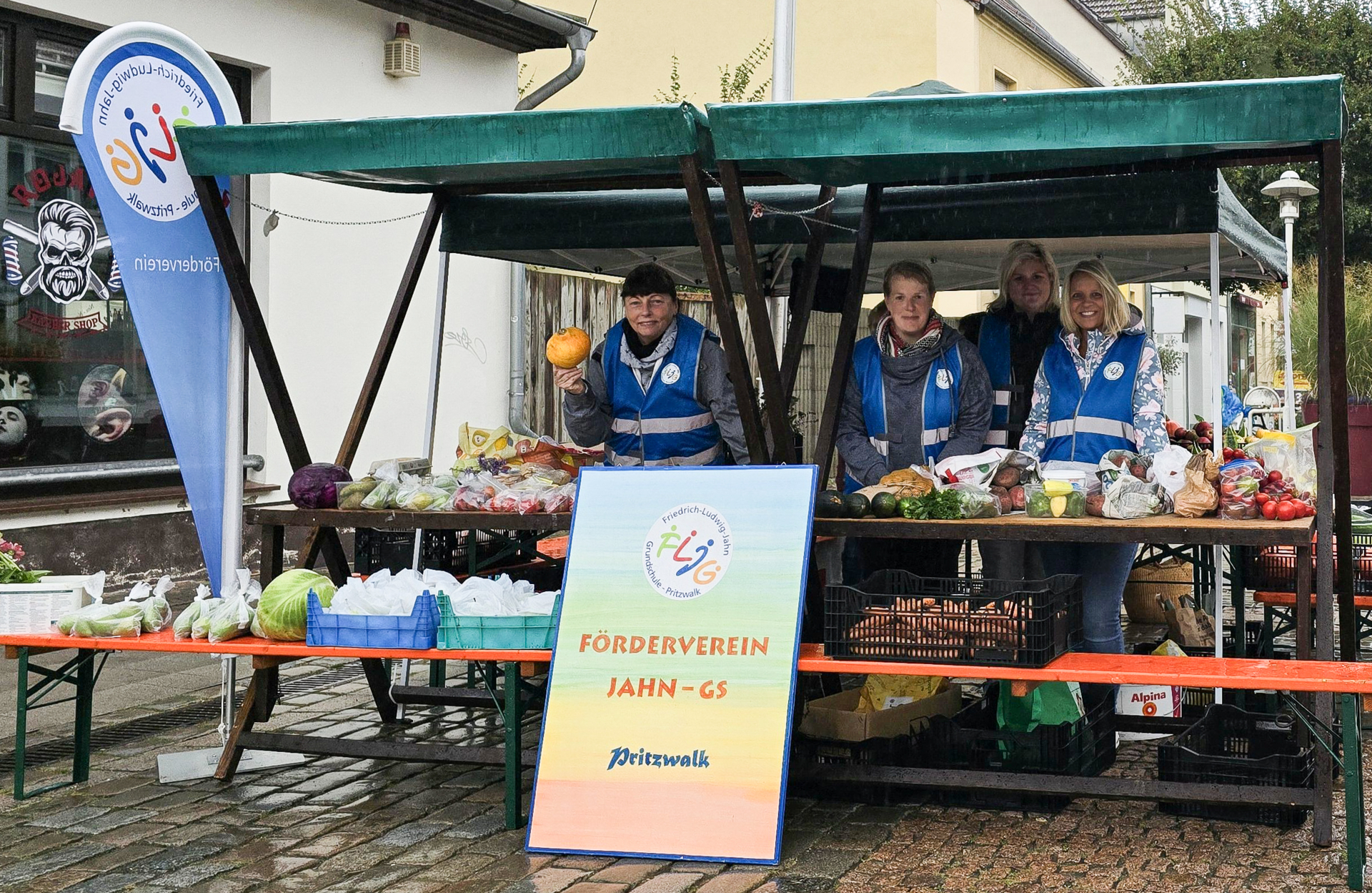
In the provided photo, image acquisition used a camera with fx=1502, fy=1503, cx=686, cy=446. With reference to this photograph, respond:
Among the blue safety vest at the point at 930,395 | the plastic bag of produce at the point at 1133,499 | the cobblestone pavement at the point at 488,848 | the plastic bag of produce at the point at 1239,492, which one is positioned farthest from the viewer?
the blue safety vest at the point at 930,395

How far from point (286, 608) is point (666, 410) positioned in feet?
5.87

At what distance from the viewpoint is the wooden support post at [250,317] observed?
19.3 feet

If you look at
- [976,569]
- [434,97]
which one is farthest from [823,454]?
[434,97]

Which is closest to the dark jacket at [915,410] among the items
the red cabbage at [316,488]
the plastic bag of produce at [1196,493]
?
the plastic bag of produce at [1196,493]

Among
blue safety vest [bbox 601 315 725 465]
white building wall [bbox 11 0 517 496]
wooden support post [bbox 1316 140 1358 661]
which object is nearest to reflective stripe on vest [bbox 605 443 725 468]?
blue safety vest [bbox 601 315 725 465]

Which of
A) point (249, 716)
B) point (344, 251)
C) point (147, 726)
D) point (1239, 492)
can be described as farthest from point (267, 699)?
point (344, 251)

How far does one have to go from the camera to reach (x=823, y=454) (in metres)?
5.75

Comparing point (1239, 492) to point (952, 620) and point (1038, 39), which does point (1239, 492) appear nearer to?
point (952, 620)

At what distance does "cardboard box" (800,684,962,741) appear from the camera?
533cm

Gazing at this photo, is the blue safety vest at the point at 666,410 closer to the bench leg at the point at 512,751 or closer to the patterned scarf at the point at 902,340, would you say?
the patterned scarf at the point at 902,340

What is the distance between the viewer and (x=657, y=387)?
248 inches

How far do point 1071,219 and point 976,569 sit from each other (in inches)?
206

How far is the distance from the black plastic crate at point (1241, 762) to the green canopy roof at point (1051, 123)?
1.98 meters

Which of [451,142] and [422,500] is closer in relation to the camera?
[451,142]
